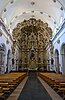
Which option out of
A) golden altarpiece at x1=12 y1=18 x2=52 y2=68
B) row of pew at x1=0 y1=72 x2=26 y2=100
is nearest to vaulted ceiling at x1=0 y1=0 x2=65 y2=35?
golden altarpiece at x1=12 y1=18 x2=52 y2=68

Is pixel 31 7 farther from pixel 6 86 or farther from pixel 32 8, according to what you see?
pixel 6 86

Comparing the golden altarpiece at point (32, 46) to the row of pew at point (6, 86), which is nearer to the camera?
the row of pew at point (6, 86)

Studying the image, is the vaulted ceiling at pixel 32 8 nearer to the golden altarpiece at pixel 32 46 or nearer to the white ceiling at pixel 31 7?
the white ceiling at pixel 31 7

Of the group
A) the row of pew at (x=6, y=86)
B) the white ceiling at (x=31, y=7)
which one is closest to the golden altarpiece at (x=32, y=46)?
the white ceiling at (x=31, y=7)

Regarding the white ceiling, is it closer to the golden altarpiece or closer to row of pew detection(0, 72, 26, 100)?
the golden altarpiece

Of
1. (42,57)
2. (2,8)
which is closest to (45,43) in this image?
(42,57)

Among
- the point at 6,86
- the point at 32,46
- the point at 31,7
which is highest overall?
the point at 31,7

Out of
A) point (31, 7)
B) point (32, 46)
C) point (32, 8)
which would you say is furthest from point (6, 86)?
point (32, 46)

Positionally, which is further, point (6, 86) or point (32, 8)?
point (32, 8)

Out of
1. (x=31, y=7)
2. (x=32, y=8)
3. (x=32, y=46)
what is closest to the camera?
(x=31, y=7)

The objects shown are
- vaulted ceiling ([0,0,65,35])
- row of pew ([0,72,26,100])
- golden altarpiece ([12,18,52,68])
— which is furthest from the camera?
golden altarpiece ([12,18,52,68])

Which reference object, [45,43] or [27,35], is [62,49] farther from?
[27,35]

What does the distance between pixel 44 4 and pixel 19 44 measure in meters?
11.7

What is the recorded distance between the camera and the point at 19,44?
92.4 ft
